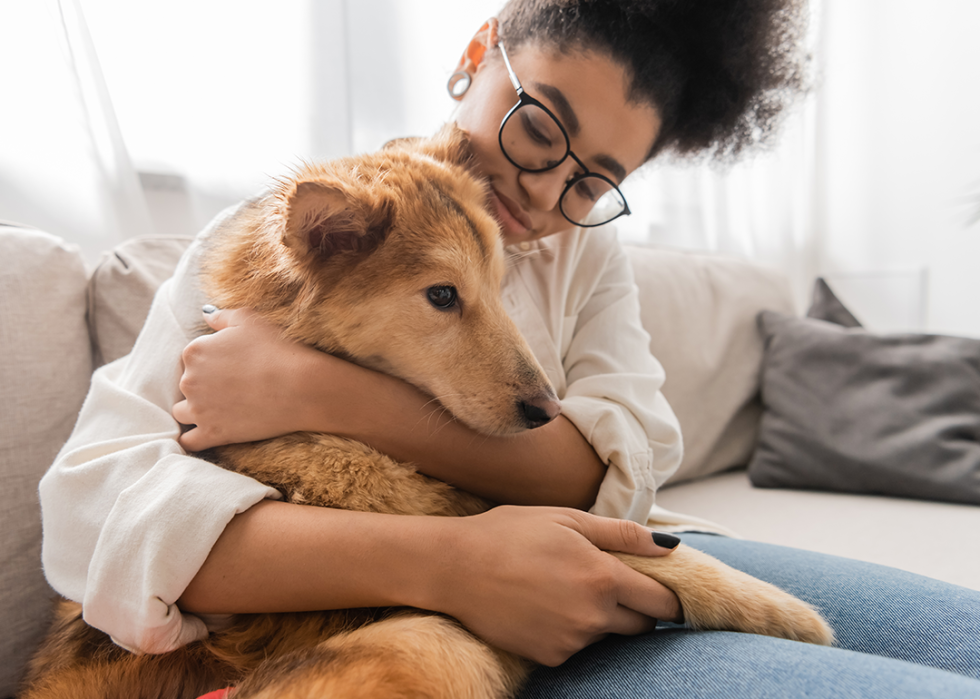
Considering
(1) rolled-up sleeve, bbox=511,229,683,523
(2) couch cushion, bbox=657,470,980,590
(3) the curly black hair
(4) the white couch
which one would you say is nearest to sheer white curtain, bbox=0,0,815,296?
(3) the curly black hair

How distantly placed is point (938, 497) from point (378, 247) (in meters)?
2.62

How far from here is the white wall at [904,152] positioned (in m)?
3.82

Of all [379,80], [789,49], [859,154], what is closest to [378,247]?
[789,49]

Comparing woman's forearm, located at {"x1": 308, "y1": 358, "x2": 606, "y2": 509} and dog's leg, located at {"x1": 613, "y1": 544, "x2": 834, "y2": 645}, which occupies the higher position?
woman's forearm, located at {"x1": 308, "y1": 358, "x2": 606, "y2": 509}

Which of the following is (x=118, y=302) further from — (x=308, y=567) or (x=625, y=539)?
(x=625, y=539)

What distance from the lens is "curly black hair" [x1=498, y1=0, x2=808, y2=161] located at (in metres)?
1.36

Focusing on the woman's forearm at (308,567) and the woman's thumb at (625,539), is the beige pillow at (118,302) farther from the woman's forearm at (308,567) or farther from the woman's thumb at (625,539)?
the woman's thumb at (625,539)

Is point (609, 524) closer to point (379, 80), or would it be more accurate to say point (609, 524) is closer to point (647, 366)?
point (647, 366)

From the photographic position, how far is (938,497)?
240 centimetres

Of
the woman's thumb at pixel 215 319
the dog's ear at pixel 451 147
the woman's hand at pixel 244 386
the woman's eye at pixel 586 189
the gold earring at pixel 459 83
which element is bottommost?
the woman's hand at pixel 244 386

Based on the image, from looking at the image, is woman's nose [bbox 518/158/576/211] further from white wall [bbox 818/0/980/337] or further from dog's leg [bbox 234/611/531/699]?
white wall [bbox 818/0/980/337]

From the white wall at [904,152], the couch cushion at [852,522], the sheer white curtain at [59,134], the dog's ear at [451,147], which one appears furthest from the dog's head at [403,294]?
the white wall at [904,152]

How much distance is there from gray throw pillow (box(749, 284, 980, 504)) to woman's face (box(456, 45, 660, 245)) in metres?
1.76

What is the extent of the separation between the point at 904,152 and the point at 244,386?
4.94m
